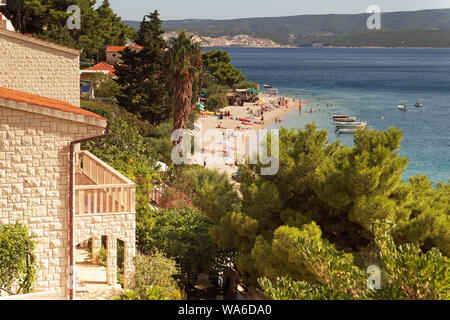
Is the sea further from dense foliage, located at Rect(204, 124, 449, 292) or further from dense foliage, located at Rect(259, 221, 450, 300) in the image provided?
dense foliage, located at Rect(259, 221, 450, 300)

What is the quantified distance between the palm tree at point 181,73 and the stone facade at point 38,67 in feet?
61.7

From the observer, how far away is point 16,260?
10.6 m

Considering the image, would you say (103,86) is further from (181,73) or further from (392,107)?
(392,107)

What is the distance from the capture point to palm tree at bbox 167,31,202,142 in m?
36.5

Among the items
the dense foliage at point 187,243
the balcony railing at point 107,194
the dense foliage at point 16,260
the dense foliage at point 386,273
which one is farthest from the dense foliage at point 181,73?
the dense foliage at point 386,273

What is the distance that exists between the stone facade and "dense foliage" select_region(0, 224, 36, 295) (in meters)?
7.22

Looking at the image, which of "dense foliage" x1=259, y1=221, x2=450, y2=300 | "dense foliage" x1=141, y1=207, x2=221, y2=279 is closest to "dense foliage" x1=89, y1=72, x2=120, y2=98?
"dense foliage" x1=141, y1=207, x2=221, y2=279

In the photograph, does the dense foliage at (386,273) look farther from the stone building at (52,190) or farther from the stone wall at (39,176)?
the stone wall at (39,176)

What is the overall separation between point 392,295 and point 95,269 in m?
8.86

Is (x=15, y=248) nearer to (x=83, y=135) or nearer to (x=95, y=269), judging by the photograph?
(x=83, y=135)

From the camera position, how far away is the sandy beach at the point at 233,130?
5034 cm

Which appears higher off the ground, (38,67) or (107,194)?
(38,67)

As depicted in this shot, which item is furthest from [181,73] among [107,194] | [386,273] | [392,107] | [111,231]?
[392,107]

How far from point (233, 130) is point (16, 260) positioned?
57.0 m
